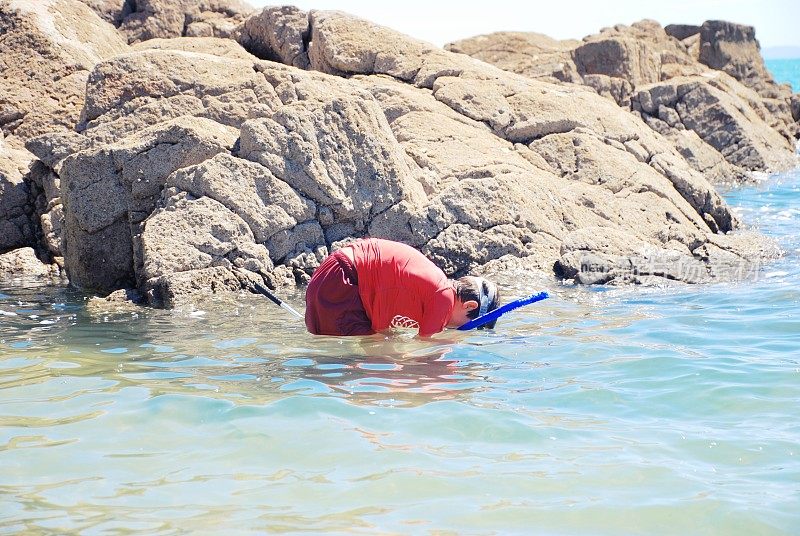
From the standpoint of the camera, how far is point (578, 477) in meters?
4.12

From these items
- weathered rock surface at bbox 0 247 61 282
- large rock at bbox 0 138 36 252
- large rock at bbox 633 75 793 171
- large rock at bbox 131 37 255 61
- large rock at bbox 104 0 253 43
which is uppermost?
large rock at bbox 104 0 253 43

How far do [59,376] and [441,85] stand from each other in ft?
23.7

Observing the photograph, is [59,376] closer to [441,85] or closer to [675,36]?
[441,85]

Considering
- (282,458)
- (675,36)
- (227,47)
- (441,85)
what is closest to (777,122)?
(675,36)

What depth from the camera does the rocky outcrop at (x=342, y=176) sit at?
27.2ft

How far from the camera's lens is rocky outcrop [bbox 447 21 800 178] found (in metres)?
18.8

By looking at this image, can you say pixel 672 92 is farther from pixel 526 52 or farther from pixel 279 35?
pixel 279 35

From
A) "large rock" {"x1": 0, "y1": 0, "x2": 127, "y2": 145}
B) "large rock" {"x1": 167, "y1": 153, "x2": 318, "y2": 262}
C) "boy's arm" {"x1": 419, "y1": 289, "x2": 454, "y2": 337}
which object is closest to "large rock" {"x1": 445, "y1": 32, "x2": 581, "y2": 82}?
"large rock" {"x1": 0, "y1": 0, "x2": 127, "y2": 145}

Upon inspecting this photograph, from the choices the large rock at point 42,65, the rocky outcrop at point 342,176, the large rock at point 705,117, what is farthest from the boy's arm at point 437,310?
the large rock at point 705,117

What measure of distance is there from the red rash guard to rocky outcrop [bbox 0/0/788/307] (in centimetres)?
225

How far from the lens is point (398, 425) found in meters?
4.81

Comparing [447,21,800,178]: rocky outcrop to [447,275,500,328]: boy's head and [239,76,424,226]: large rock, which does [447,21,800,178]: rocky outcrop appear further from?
[447,275,500,328]: boy's head

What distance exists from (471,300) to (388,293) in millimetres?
510

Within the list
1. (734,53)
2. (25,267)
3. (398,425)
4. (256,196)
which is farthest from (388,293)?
(734,53)
